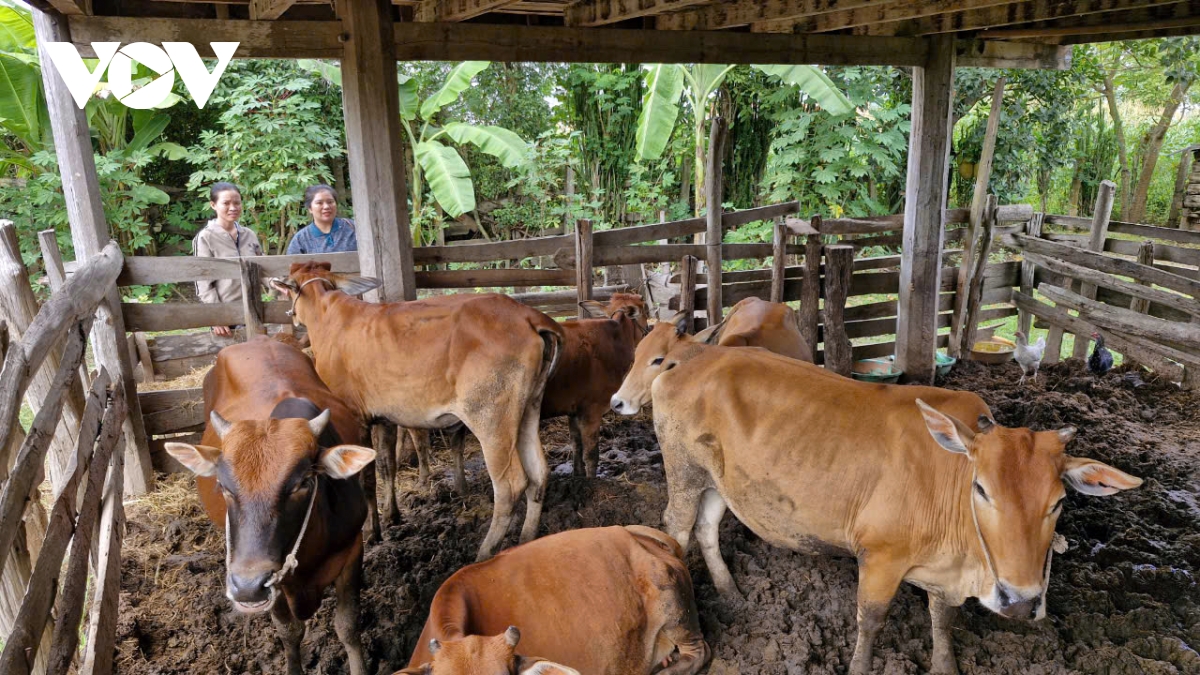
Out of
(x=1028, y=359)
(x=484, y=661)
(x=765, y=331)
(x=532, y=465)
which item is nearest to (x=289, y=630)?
(x=484, y=661)

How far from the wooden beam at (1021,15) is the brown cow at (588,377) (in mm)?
3424

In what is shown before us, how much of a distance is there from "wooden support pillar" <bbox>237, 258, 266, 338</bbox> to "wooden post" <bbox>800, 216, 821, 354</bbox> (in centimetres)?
470

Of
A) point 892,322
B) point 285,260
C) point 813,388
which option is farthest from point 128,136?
point 813,388

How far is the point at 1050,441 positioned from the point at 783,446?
1.12 m

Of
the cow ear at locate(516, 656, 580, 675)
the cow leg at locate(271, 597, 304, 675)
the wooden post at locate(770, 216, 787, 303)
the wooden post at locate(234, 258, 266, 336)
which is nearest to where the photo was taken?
the cow ear at locate(516, 656, 580, 675)

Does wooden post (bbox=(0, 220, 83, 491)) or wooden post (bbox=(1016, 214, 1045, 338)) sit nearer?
wooden post (bbox=(0, 220, 83, 491))

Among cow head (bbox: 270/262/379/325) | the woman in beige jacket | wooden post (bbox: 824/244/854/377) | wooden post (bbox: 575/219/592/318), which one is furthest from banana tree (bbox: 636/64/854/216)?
cow head (bbox: 270/262/379/325)

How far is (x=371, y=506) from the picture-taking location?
15.7 feet

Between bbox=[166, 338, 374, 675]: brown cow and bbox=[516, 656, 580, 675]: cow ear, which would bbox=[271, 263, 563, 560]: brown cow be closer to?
bbox=[166, 338, 374, 675]: brown cow

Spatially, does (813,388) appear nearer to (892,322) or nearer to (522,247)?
(522,247)

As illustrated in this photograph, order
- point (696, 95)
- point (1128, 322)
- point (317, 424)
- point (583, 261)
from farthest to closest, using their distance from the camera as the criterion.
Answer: point (696, 95) < point (1128, 322) < point (583, 261) < point (317, 424)

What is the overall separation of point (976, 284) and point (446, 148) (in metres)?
7.69

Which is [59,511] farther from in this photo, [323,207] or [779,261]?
[779,261]

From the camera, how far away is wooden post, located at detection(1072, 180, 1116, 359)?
869cm
